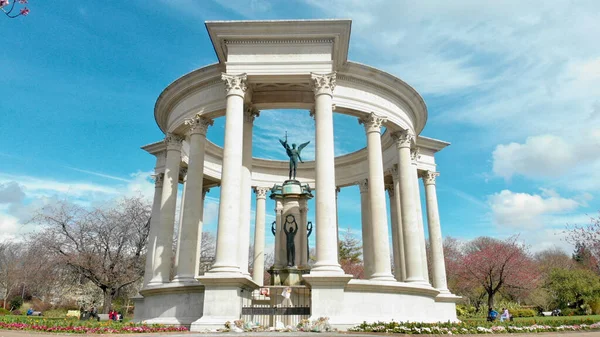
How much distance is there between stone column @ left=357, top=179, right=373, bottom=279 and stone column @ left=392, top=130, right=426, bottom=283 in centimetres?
466

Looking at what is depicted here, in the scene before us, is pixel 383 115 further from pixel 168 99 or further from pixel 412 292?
pixel 168 99

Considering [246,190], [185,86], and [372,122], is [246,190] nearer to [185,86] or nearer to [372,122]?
[185,86]

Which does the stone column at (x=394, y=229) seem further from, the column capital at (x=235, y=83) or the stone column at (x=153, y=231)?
the stone column at (x=153, y=231)

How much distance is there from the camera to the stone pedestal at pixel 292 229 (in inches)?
1374

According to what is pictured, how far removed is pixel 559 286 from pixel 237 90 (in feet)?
220

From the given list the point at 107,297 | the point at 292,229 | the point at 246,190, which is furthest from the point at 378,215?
the point at 107,297

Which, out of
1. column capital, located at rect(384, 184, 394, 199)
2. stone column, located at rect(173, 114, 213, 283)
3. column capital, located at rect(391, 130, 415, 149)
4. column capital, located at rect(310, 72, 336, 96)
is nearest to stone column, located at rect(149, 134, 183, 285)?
stone column, located at rect(173, 114, 213, 283)

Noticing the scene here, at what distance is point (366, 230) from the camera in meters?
44.3

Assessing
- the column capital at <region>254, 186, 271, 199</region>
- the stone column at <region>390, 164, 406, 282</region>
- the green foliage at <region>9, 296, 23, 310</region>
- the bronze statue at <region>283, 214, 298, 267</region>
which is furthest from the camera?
the green foliage at <region>9, 296, 23, 310</region>

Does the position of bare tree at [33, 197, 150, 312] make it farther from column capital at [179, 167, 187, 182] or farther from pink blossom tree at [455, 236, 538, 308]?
pink blossom tree at [455, 236, 538, 308]

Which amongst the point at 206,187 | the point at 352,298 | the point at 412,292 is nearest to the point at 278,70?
the point at 352,298

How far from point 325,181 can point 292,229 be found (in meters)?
10.1

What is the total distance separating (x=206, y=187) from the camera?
5069 centimetres

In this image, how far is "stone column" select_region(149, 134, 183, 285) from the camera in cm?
3525
